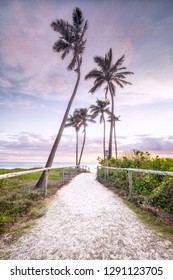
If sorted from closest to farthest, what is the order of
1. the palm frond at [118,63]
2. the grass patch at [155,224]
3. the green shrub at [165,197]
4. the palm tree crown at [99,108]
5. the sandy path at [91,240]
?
1. the sandy path at [91,240]
2. the grass patch at [155,224]
3. the green shrub at [165,197]
4. the palm frond at [118,63]
5. the palm tree crown at [99,108]

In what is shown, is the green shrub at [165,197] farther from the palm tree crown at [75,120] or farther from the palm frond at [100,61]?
the palm tree crown at [75,120]

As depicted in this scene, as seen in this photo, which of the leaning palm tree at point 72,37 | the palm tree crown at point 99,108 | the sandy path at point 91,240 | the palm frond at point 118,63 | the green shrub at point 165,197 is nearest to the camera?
the sandy path at point 91,240

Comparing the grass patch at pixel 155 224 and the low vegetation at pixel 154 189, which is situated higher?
the low vegetation at pixel 154 189

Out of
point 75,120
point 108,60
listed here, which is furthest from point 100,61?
point 75,120

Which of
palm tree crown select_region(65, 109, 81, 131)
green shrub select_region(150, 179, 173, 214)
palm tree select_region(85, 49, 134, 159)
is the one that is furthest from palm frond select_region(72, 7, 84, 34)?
palm tree crown select_region(65, 109, 81, 131)

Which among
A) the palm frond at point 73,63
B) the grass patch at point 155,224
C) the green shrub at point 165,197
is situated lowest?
the grass patch at point 155,224

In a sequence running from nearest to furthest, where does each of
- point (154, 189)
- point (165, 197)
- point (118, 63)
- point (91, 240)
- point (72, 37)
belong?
1. point (91, 240)
2. point (165, 197)
3. point (154, 189)
4. point (72, 37)
5. point (118, 63)

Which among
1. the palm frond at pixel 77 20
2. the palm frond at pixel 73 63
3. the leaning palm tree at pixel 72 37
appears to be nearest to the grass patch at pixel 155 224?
the leaning palm tree at pixel 72 37

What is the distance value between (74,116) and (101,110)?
8.21 meters

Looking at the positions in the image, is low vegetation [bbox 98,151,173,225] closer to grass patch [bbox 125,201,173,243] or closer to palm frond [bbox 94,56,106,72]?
grass patch [bbox 125,201,173,243]

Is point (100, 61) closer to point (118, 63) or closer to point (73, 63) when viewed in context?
point (118, 63)

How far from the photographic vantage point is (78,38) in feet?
35.4
